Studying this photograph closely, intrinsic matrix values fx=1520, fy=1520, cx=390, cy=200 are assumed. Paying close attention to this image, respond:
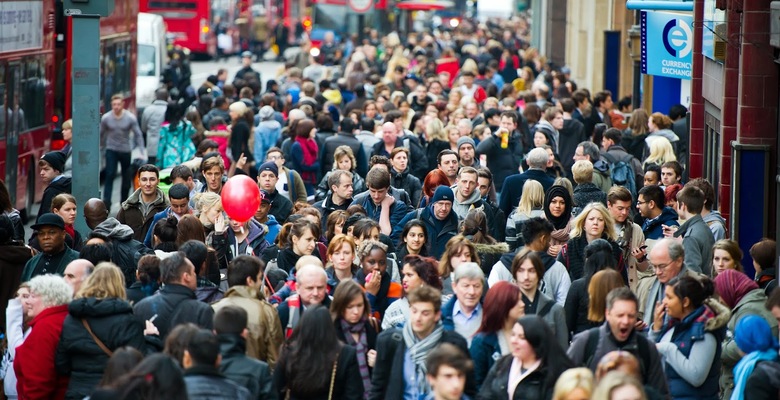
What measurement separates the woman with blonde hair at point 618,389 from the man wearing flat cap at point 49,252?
5.16 m

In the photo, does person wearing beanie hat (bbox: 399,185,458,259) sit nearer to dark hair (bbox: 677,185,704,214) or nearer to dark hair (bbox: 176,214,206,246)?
dark hair (bbox: 677,185,704,214)

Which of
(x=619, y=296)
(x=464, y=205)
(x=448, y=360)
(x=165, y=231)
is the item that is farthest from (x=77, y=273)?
(x=464, y=205)

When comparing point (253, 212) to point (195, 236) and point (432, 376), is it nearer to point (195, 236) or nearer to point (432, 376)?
point (195, 236)

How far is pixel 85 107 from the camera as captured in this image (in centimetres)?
1316

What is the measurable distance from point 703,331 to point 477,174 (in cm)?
536

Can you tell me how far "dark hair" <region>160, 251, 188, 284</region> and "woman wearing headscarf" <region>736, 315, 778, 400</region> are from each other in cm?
315

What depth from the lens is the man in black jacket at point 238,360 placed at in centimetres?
748

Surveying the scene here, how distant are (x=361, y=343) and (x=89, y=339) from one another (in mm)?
1465

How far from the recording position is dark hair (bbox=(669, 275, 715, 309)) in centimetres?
838

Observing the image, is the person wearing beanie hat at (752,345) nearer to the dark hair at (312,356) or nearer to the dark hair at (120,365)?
the dark hair at (312,356)

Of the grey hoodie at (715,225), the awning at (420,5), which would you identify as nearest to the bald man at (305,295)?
the grey hoodie at (715,225)

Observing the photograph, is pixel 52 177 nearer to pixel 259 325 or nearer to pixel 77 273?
pixel 77 273

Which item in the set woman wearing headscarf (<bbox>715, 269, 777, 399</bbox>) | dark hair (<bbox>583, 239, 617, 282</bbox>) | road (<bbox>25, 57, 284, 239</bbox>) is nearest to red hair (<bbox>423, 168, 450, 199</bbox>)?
dark hair (<bbox>583, 239, 617, 282</bbox>)

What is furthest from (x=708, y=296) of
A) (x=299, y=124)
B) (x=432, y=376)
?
(x=299, y=124)
